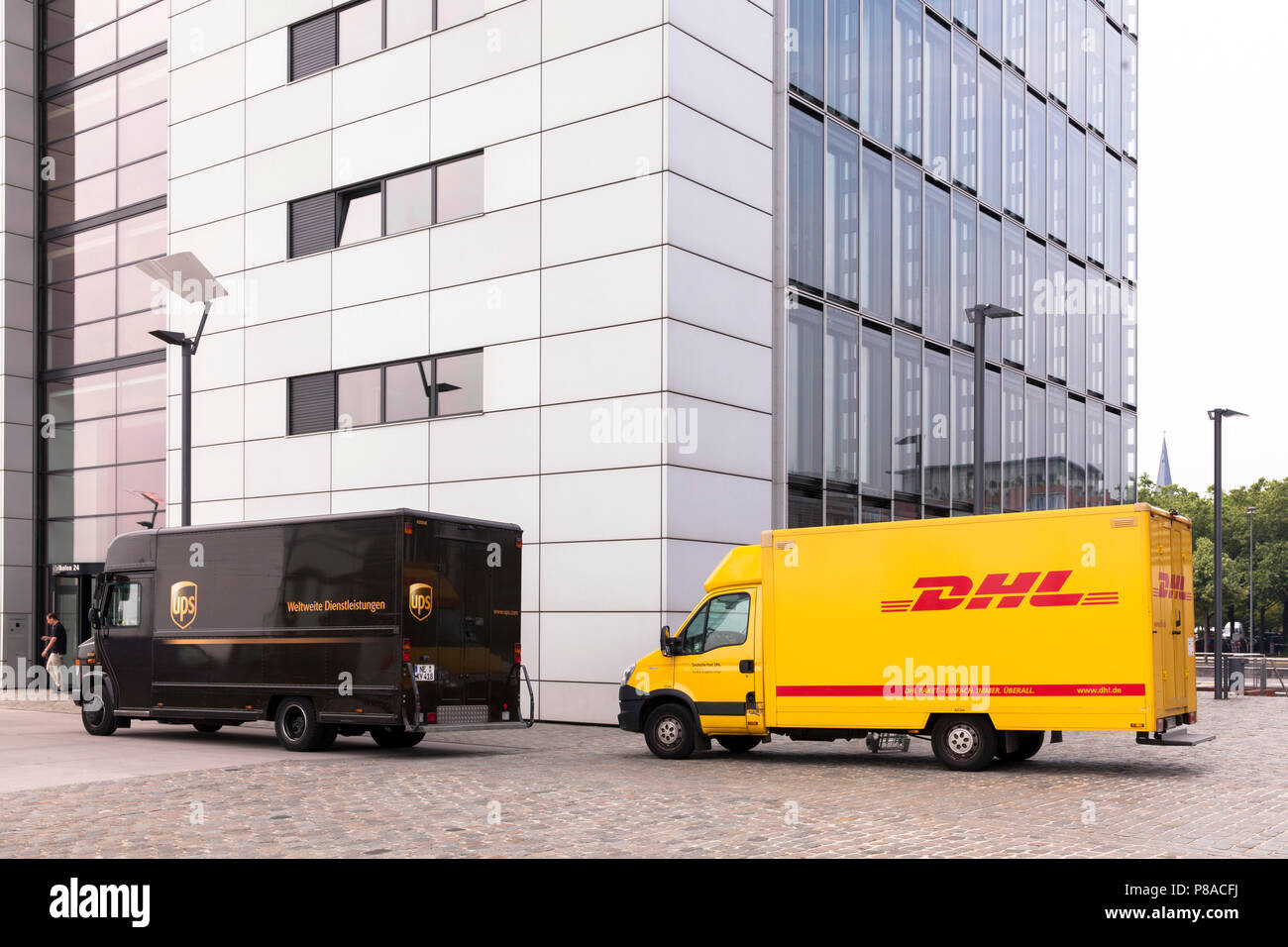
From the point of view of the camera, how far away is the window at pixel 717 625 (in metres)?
16.1

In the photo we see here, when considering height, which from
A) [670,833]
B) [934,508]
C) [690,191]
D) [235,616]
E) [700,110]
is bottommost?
[670,833]

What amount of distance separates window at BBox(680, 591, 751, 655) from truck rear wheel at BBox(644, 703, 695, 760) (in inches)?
30.8

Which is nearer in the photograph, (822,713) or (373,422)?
(822,713)

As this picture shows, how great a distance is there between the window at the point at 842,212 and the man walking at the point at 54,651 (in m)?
19.0

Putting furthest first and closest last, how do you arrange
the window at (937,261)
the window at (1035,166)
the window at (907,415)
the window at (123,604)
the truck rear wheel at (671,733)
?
the window at (1035,166) → the window at (937,261) → the window at (907,415) → the window at (123,604) → the truck rear wheel at (671,733)

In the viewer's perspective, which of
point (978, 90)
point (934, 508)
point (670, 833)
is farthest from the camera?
point (978, 90)

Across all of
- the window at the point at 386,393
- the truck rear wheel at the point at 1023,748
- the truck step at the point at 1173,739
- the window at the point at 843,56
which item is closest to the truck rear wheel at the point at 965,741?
the truck rear wheel at the point at 1023,748

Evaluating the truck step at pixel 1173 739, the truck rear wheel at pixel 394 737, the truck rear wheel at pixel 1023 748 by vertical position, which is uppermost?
the truck step at pixel 1173 739

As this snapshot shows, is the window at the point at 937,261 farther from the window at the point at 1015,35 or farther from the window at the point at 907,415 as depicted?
the window at the point at 1015,35

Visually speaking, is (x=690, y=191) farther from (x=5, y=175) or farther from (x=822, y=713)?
(x=5, y=175)

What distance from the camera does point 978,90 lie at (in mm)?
29984

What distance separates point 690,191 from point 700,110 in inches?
56.0

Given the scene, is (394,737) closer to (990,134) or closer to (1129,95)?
(990,134)
